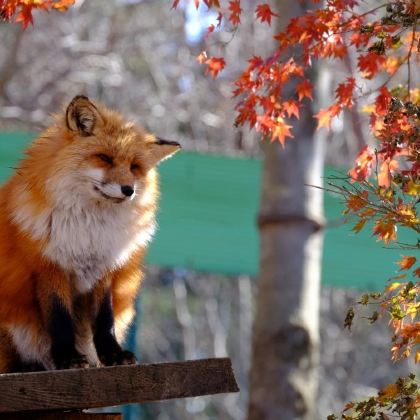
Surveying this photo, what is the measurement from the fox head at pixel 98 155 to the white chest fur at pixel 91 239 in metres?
0.07

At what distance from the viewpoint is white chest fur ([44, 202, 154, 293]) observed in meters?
3.68

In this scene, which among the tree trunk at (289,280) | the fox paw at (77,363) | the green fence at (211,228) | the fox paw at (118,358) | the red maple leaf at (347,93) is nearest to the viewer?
the fox paw at (77,363)

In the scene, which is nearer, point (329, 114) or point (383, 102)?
point (383, 102)

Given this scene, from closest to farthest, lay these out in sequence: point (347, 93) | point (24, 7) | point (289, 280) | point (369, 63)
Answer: point (24, 7) → point (347, 93) → point (369, 63) → point (289, 280)

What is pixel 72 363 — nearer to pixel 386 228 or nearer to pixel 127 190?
pixel 127 190

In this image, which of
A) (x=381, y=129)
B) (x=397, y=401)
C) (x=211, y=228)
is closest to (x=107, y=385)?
(x=397, y=401)

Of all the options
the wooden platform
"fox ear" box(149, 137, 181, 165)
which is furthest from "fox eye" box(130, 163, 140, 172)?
the wooden platform

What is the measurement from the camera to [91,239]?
3.74 metres

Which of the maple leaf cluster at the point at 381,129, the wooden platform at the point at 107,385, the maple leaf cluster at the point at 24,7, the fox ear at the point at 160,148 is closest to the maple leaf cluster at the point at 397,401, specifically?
the maple leaf cluster at the point at 381,129

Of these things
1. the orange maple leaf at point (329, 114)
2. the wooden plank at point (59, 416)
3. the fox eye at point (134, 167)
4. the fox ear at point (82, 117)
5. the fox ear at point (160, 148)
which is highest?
the orange maple leaf at point (329, 114)

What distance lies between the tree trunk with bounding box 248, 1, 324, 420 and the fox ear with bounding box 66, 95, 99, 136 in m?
3.24

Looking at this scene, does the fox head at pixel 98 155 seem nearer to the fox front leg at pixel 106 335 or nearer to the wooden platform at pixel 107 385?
the fox front leg at pixel 106 335

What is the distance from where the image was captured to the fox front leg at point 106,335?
380 cm

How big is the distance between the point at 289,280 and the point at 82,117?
336cm
